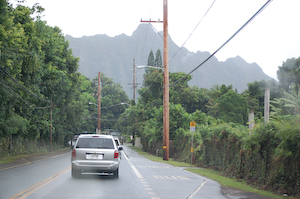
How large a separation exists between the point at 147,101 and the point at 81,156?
139 ft

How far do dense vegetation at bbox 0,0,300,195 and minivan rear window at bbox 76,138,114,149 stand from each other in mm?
6101

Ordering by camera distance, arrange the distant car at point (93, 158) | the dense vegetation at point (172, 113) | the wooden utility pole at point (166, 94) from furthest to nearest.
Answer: the wooden utility pole at point (166, 94)
the dense vegetation at point (172, 113)
the distant car at point (93, 158)

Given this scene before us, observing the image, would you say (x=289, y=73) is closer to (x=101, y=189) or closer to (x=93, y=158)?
(x=93, y=158)

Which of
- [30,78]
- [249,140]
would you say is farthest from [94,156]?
[30,78]

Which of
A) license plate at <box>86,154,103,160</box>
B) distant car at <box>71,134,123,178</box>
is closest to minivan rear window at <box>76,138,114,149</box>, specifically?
distant car at <box>71,134,123,178</box>

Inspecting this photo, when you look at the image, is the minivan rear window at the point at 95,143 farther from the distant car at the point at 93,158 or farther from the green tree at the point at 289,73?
the green tree at the point at 289,73

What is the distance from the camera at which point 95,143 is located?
14781 millimetres

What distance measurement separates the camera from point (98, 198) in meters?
9.49

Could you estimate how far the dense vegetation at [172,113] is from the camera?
13.7m

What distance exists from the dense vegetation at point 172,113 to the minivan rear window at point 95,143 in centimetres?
610

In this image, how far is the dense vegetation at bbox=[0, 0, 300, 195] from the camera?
1366 cm

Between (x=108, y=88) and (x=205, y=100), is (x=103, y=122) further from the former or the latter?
(x=205, y=100)

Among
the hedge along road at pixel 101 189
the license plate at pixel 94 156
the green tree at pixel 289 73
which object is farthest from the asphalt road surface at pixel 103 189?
the green tree at pixel 289 73

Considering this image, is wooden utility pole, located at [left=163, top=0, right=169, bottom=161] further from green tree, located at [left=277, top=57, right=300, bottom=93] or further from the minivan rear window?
green tree, located at [left=277, top=57, right=300, bottom=93]
